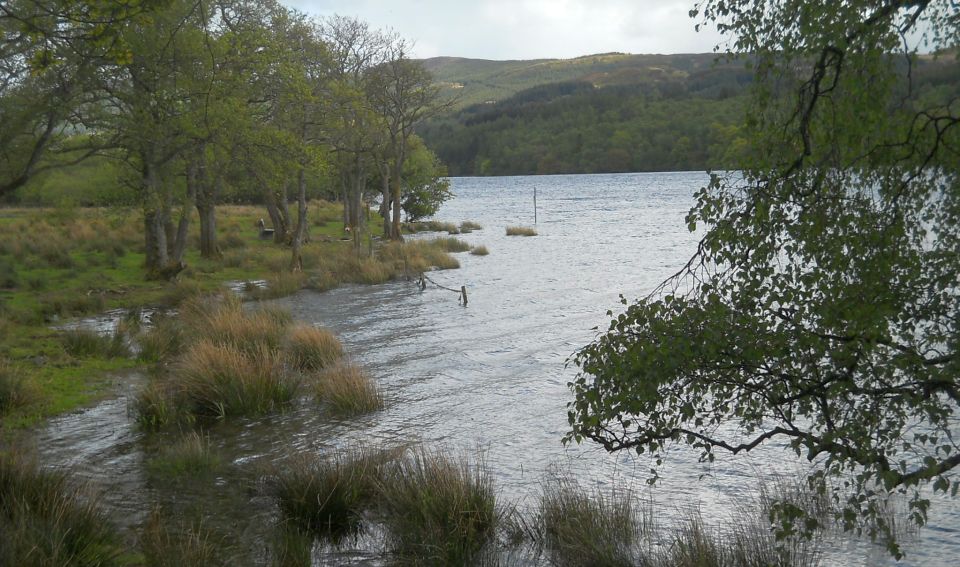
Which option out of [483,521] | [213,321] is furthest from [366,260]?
[483,521]

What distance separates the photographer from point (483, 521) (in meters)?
7.41

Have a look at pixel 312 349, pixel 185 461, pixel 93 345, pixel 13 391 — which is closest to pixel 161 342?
pixel 93 345

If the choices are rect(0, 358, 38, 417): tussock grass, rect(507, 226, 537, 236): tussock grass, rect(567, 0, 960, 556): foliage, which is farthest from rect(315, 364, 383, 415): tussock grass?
rect(507, 226, 537, 236): tussock grass

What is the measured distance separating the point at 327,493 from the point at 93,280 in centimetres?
2092

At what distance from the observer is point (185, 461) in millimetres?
9023

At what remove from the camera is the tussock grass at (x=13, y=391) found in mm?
11367

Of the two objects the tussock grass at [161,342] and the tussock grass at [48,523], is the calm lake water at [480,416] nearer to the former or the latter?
the tussock grass at [48,523]

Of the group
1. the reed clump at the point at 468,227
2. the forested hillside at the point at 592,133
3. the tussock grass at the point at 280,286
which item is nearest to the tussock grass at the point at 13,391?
the tussock grass at the point at 280,286

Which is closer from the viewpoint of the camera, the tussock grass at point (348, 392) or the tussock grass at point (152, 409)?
the tussock grass at point (152, 409)

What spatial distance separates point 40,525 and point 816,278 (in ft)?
19.9

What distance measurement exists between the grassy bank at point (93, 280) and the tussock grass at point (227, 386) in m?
1.78

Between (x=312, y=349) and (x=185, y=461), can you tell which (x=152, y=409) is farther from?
(x=312, y=349)

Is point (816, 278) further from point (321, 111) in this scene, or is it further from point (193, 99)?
point (321, 111)

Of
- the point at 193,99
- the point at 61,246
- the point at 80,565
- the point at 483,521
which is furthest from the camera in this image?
the point at 61,246
